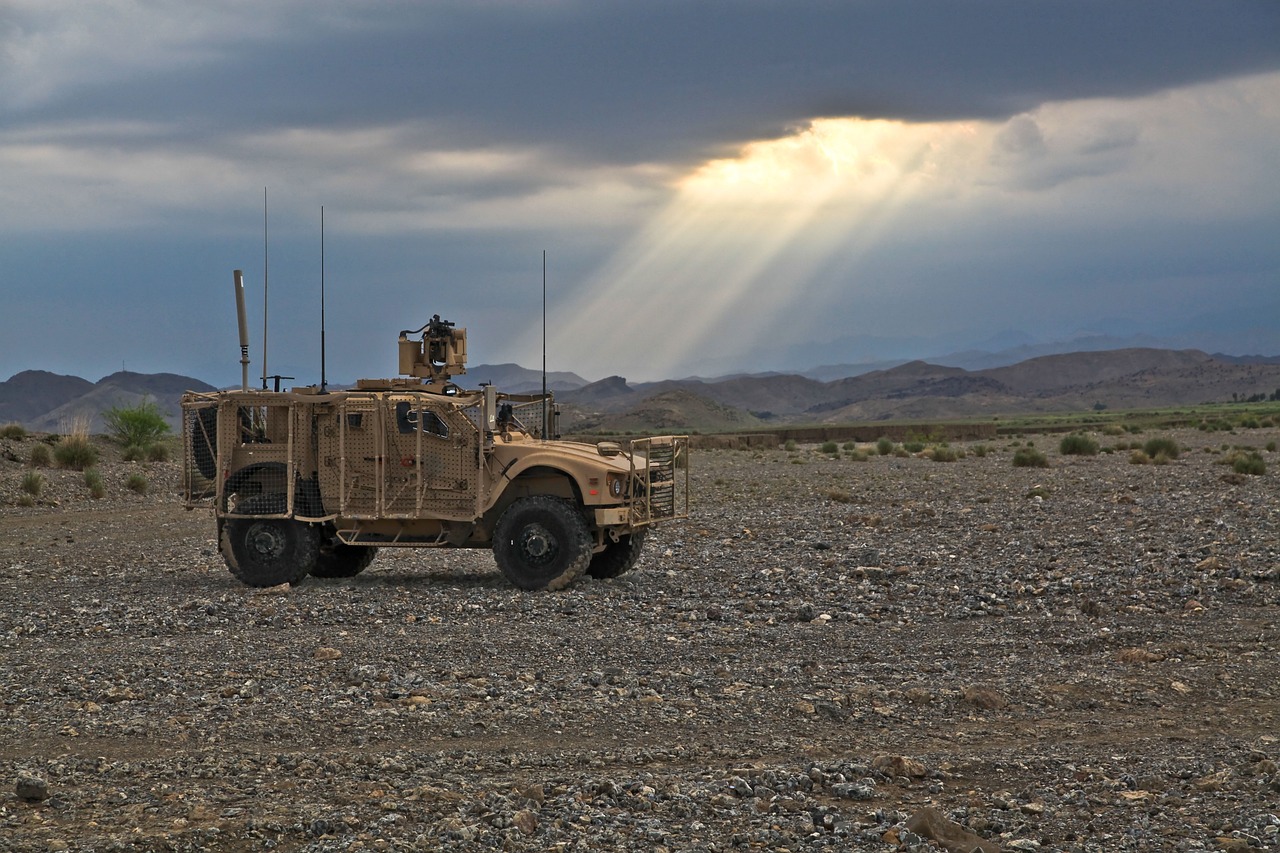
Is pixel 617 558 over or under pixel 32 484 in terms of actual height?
under

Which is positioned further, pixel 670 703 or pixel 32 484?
pixel 32 484

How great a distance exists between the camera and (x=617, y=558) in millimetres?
17344

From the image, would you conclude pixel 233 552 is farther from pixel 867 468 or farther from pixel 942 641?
pixel 867 468

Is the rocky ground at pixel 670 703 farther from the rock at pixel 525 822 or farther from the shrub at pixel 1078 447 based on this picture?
the shrub at pixel 1078 447

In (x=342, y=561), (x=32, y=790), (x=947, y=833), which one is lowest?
(x=947, y=833)

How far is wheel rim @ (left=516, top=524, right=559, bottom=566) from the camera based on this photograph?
15.9 metres

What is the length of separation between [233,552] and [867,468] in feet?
97.1

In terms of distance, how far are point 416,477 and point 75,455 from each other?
1054 inches

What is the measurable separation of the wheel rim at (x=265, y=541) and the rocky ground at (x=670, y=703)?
533 millimetres

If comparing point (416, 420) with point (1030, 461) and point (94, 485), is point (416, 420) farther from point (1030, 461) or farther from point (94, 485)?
point (1030, 461)

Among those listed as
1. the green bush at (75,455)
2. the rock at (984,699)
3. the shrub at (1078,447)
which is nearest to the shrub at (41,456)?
the green bush at (75,455)

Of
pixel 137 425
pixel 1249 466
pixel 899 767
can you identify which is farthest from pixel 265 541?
pixel 137 425

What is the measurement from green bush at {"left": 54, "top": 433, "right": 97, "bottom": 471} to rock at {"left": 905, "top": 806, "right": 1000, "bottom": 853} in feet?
119

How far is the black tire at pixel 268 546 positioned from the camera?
1666 cm
